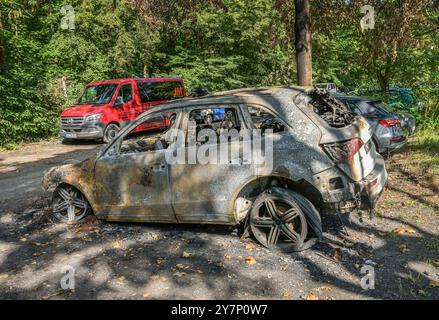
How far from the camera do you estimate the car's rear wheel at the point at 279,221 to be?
15.6 ft

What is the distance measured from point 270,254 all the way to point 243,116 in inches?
66.8

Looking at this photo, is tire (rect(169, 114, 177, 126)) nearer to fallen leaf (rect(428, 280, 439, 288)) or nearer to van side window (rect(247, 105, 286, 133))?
van side window (rect(247, 105, 286, 133))

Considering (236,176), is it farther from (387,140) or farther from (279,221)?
(387,140)

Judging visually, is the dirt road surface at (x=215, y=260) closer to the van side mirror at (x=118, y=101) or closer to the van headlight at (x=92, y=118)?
the van headlight at (x=92, y=118)

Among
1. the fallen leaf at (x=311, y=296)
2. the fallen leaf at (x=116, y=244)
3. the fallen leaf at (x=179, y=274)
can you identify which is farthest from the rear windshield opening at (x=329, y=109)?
the fallen leaf at (x=116, y=244)

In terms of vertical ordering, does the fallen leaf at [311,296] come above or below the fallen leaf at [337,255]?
below

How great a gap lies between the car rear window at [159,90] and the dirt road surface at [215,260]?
903 centimetres

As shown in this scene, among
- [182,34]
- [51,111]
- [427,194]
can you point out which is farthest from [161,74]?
[427,194]

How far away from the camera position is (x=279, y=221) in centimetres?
483

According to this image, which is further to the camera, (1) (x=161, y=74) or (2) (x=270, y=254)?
(1) (x=161, y=74)

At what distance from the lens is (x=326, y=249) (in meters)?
4.85

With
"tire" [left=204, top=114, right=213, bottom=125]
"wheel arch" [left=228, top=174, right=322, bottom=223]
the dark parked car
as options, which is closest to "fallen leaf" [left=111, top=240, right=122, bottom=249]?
"wheel arch" [left=228, top=174, right=322, bottom=223]

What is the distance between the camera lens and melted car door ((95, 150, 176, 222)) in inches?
207
